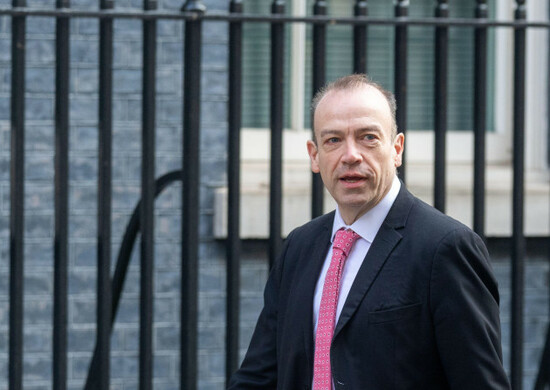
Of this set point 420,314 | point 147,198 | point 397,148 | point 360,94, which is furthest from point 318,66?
point 420,314

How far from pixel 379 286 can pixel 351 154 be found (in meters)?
0.31

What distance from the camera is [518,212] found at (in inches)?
166

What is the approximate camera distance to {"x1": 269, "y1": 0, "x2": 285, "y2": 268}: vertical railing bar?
13.4 ft

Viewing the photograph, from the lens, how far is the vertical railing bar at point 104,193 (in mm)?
4027

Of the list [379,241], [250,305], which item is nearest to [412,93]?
Result: [250,305]

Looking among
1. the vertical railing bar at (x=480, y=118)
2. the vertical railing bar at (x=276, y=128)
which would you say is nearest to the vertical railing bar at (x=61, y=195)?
the vertical railing bar at (x=276, y=128)

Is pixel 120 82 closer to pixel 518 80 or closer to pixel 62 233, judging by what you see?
pixel 62 233

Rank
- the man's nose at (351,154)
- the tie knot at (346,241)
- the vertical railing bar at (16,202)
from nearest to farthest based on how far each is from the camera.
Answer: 1. the man's nose at (351,154)
2. the tie knot at (346,241)
3. the vertical railing bar at (16,202)

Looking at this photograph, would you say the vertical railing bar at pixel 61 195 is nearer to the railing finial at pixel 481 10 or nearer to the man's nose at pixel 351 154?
the railing finial at pixel 481 10

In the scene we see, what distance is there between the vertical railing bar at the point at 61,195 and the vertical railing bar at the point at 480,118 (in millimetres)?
1486

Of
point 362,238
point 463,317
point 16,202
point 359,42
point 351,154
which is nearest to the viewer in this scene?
point 463,317

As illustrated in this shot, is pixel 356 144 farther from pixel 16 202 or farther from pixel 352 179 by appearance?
pixel 16 202

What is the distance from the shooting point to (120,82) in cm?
566

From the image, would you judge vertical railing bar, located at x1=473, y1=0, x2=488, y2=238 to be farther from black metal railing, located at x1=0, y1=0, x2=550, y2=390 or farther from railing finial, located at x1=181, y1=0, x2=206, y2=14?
railing finial, located at x1=181, y1=0, x2=206, y2=14
